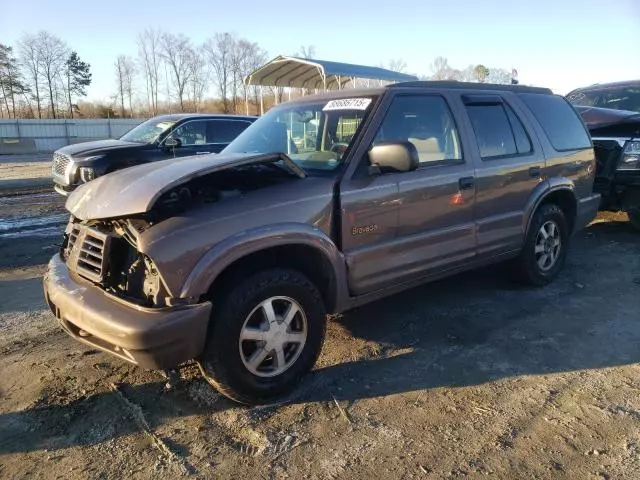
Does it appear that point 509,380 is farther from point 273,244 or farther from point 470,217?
point 273,244

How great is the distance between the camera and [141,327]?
263 cm

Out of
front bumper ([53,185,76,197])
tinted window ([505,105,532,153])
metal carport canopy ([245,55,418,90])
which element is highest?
metal carport canopy ([245,55,418,90])

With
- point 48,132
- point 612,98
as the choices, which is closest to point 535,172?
point 612,98

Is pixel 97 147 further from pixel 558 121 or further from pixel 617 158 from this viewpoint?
pixel 617 158

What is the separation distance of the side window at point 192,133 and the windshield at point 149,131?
23 cm

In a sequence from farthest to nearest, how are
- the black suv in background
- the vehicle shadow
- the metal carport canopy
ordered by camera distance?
the metal carport canopy < the black suv in background < the vehicle shadow

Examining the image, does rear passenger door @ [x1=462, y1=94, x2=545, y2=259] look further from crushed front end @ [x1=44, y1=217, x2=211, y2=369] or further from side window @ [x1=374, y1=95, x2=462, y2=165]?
crushed front end @ [x1=44, y1=217, x2=211, y2=369]

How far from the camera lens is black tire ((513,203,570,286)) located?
195 inches

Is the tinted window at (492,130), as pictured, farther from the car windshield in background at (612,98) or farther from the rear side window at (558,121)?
the car windshield in background at (612,98)

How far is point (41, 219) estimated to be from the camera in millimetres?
8859

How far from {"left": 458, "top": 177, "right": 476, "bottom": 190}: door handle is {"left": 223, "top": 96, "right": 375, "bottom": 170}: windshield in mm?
985

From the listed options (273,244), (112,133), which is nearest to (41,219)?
(273,244)

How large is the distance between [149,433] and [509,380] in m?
2.26

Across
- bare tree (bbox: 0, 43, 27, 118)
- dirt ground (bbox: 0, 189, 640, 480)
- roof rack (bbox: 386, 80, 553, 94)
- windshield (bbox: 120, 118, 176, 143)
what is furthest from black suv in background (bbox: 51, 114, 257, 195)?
bare tree (bbox: 0, 43, 27, 118)
